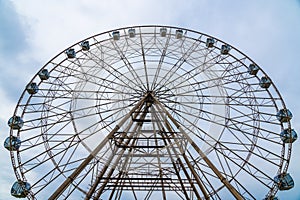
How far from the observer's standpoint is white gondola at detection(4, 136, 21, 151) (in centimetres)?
2848

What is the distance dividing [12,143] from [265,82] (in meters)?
24.9

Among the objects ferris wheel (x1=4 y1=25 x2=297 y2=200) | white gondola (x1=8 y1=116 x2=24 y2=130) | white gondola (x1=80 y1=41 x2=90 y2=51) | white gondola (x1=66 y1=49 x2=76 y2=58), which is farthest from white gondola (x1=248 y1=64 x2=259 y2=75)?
white gondola (x1=8 y1=116 x2=24 y2=130)

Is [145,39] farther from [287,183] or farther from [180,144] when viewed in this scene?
[287,183]

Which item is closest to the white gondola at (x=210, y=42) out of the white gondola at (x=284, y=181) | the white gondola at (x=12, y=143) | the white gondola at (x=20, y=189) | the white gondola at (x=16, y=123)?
the white gondola at (x=284, y=181)

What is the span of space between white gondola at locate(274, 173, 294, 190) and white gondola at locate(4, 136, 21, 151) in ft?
78.2

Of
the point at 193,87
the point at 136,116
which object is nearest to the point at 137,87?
the point at 136,116

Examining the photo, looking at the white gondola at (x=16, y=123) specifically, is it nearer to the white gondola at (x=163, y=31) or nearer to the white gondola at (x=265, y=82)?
the white gondola at (x=163, y=31)

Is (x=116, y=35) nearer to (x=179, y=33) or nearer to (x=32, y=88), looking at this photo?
(x=179, y=33)

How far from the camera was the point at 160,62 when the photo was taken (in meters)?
33.5

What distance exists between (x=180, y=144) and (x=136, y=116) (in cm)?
564

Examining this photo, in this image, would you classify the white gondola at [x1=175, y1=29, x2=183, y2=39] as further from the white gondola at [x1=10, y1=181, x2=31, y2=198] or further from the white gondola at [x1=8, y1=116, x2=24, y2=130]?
the white gondola at [x1=10, y1=181, x2=31, y2=198]

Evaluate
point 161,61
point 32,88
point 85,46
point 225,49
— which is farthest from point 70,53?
point 225,49

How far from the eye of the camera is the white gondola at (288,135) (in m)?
29.2

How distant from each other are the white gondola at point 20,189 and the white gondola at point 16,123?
495 cm
